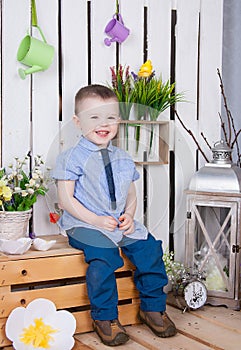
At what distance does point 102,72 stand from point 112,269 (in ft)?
2.74

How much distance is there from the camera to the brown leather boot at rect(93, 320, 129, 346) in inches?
81.0

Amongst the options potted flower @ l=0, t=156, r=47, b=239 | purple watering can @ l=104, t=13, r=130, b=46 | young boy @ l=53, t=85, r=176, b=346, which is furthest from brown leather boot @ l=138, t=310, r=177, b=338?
purple watering can @ l=104, t=13, r=130, b=46

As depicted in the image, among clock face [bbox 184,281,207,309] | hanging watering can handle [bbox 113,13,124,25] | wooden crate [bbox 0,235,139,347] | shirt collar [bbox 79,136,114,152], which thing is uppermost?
hanging watering can handle [bbox 113,13,124,25]

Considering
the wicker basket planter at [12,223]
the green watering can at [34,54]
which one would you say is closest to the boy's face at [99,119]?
the green watering can at [34,54]

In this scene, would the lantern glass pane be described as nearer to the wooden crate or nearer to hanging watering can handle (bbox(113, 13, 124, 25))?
the wooden crate

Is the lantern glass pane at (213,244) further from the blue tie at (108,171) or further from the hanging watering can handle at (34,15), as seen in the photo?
the hanging watering can handle at (34,15)

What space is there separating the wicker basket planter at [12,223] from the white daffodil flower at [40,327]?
262mm

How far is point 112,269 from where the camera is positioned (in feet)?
6.99

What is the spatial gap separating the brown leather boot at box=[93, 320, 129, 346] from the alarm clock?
1.25ft

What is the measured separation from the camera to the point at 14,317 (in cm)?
200

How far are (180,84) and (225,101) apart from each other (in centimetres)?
21

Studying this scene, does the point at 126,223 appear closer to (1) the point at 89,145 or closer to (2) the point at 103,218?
(2) the point at 103,218

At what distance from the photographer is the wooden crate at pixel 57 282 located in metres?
2.03

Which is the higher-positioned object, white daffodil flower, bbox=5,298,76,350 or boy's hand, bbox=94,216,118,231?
boy's hand, bbox=94,216,118,231
